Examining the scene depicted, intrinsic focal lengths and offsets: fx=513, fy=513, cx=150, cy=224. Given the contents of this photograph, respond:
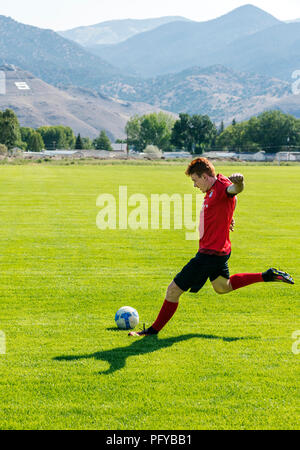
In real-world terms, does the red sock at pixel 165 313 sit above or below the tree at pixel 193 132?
below

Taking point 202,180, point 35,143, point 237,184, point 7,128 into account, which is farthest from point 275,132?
point 237,184

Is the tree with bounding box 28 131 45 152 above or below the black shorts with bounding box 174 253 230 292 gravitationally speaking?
above

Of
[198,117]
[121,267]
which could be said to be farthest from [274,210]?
[198,117]

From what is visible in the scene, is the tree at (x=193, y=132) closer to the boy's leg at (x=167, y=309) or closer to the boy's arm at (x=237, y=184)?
the boy's leg at (x=167, y=309)

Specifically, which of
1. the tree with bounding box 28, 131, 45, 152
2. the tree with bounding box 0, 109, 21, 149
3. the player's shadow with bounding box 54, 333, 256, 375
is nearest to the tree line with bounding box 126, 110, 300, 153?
the tree with bounding box 28, 131, 45, 152

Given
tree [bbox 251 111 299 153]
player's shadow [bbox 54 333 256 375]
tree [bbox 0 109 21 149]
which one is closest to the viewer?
player's shadow [bbox 54 333 256 375]

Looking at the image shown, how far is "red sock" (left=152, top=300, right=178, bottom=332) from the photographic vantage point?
21.0ft

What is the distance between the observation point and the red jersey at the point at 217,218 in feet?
20.5

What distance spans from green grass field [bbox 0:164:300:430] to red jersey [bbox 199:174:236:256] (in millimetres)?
1150

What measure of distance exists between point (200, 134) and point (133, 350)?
163778 millimetres

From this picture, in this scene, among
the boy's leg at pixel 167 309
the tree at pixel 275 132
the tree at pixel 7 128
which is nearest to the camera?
the boy's leg at pixel 167 309

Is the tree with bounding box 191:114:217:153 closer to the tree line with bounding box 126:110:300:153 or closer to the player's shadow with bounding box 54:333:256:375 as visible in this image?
the tree line with bounding box 126:110:300:153

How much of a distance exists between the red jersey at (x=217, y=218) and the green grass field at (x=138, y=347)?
45.3 inches

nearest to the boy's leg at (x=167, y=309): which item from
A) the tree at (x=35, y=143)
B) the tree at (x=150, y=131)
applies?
the tree at (x=150, y=131)
